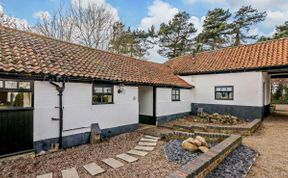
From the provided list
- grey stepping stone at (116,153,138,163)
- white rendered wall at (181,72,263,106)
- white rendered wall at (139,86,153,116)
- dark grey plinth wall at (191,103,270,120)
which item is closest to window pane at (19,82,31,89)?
grey stepping stone at (116,153,138,163)

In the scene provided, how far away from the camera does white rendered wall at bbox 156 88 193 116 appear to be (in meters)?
12.0

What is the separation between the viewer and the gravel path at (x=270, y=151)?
16.3 ft

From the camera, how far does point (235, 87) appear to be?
43.5 feet

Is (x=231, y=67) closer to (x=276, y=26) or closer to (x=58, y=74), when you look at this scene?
(x=58, y=74)

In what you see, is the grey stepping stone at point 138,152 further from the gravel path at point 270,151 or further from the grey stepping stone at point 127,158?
the gravel path at point 270,151

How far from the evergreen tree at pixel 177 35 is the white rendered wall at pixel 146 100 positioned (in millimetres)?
17718

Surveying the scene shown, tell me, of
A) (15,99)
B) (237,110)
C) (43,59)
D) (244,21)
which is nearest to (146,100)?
(43,59)

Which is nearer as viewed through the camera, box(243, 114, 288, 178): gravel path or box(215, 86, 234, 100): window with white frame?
box(243, 114, 288, 178): gravel path

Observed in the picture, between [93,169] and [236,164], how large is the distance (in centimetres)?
431

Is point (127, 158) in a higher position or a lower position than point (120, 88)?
lower

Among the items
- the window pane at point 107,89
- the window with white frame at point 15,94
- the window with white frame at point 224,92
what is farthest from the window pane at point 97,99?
the window with white frame at point 224,92

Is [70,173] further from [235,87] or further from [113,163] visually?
[235,87]

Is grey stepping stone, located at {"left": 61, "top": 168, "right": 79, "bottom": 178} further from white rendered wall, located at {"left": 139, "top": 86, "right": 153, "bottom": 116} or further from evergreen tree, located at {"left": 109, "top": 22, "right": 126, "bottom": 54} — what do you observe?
evergreen tree, located at {"left": 109, "top": 22, "right": 126, "bottom": 54}

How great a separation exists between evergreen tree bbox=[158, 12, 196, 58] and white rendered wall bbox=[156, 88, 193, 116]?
14460mm
